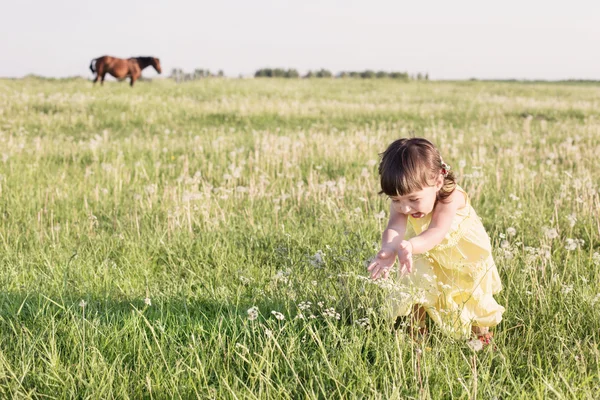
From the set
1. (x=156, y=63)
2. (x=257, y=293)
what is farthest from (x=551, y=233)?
(x=156, y=63)

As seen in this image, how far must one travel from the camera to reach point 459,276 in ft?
10.6

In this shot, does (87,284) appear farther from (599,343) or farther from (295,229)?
(599,343)

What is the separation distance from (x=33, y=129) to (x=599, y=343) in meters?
13.4

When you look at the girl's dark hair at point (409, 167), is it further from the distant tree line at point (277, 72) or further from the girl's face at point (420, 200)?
the distant tree line at point (277, 72)

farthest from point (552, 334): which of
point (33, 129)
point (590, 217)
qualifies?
point (33, 129)

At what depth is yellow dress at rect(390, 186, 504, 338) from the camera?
311 cm

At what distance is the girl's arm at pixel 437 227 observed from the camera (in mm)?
2912

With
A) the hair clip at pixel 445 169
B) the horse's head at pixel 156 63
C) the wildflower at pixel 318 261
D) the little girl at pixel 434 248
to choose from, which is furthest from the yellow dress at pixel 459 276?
the horse's head at pixel 156 63

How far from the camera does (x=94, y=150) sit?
8.66 m

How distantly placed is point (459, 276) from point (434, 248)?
A: 0.73ft

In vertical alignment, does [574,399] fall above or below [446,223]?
below

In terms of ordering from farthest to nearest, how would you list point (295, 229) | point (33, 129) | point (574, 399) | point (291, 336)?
point (33, 129), point (295, 229), point (291, 336), point (574, 399)

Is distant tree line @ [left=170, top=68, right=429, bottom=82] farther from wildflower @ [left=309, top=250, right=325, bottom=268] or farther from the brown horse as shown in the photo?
wildflower @ [left=309, top=250, right=325, bottom=268]

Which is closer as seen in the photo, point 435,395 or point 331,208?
point 435,395
